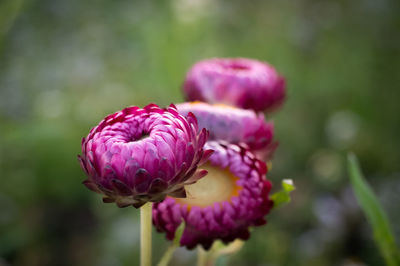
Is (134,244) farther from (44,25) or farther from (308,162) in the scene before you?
(44,25)

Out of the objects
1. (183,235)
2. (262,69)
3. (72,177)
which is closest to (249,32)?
(72,177)

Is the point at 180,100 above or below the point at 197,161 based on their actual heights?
below

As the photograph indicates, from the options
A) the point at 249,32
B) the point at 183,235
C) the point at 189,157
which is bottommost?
the point at 249,32

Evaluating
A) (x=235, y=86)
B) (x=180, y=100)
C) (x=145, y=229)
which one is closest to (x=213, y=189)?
(x=145, y=229)

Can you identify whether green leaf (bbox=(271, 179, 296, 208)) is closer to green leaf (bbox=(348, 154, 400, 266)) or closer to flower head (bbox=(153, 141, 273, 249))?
flower head (bbox=(153, 141, 273, 249))

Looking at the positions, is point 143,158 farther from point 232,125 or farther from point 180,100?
point 180,100

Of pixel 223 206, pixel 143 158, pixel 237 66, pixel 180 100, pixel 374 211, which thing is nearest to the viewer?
pixel 143 158

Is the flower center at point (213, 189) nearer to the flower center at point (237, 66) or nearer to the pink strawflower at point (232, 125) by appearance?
the pink strawflower at point (232, 125)
